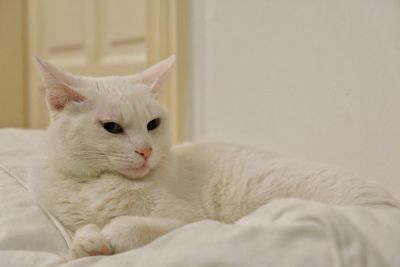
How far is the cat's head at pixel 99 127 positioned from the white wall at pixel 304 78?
58 cm

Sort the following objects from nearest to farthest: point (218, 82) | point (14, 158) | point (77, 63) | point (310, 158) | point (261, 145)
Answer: point (14, 158), point (310, 158), point (261, 145), point (218, 82), point (77, 63)

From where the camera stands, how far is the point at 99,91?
3.23 ft

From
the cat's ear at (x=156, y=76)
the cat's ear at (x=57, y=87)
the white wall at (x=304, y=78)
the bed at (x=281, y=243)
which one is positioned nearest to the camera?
the bed at (x=281, y=243)

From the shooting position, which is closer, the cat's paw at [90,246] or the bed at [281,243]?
the bed at [281,243]

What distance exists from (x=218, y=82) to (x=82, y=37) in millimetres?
880

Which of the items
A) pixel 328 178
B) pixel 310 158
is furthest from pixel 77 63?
pixel 328 178

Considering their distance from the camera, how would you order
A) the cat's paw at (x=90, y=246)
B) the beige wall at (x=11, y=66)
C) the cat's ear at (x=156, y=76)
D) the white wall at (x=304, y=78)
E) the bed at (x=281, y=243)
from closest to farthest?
the bed at (x=281, y=243)
the cat's paw at (x=90, y=246)
the cat's ear at (x=156, y=76)
the white wall at (x=304, y=78)
the beige wall at (x=11, y=66)

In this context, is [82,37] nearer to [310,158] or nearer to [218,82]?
[218,82]

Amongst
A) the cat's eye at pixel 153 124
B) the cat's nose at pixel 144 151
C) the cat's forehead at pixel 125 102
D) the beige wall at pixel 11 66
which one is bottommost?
the beige wall at pixel 11 66

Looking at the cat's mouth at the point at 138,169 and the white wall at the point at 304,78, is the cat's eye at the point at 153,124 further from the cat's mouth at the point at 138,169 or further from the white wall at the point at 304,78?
the white wall at the point at 304,78

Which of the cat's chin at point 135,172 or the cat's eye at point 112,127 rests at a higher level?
the cat's eye at point 112,127

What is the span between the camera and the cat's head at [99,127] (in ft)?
3.07

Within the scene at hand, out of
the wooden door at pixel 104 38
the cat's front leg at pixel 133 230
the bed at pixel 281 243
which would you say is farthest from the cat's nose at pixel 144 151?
the wooden door at pixel 104 38

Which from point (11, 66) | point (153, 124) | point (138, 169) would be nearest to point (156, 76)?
point (153, 124)
